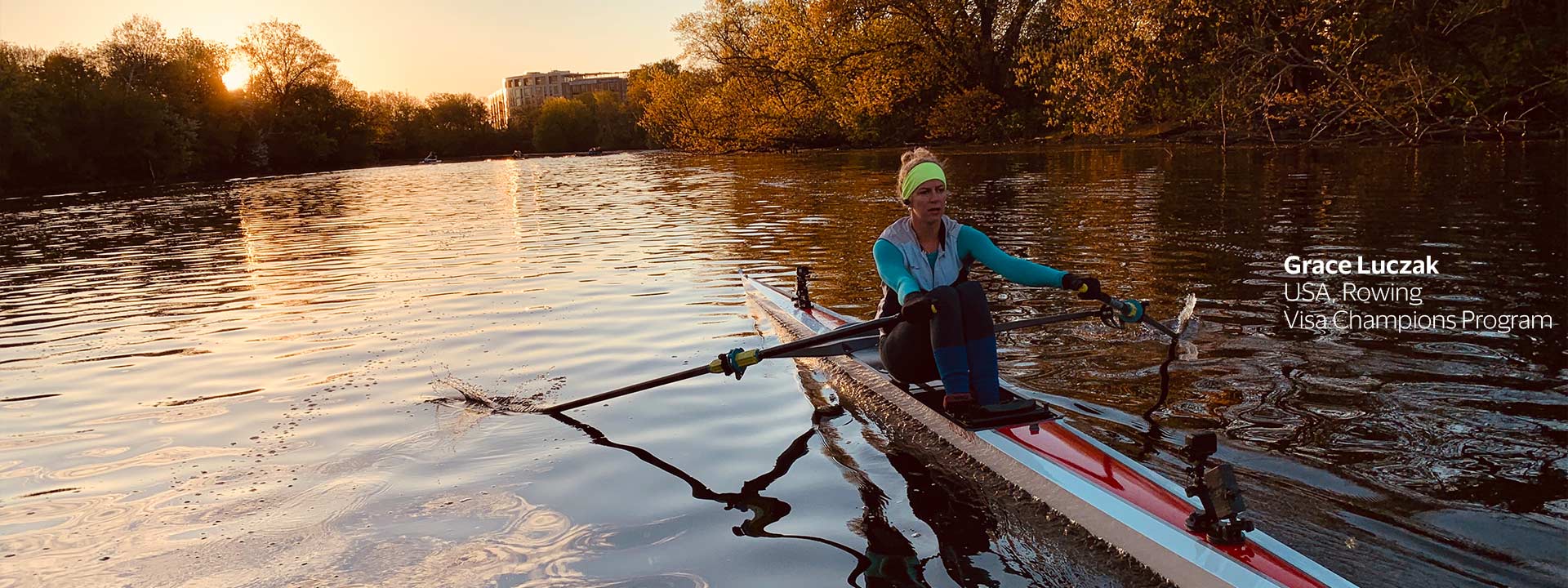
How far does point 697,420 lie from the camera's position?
299 inches

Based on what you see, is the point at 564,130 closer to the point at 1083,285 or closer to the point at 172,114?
the point at 172,114

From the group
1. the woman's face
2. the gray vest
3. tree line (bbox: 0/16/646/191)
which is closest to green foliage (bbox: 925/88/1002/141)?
the gray vest

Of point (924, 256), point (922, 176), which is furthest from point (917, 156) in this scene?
point (924, 256)

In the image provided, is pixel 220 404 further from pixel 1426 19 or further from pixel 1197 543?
pixel 1426 19

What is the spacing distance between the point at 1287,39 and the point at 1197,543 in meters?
29.6

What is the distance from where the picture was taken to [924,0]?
1714 inches

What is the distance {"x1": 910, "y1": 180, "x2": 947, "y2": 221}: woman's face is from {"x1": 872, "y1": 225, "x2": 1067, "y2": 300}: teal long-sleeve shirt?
0.88 feet

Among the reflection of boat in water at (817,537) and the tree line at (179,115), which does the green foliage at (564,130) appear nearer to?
the tree line at (179,115)

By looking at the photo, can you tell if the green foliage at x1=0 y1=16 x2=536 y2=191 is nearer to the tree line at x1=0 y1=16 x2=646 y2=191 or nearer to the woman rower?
the tree line at x1=0 y1=16 x2=646 y2=191

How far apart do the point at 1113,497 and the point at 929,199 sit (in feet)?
7.13

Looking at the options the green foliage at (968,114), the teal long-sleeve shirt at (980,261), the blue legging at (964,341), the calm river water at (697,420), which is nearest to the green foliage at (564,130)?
the green foliage at (968,114)

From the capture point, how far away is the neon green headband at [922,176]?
6094 mm

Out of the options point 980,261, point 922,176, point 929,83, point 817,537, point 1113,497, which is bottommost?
point 817,537

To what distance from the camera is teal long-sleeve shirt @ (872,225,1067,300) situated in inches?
248
